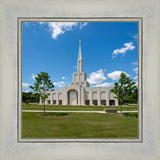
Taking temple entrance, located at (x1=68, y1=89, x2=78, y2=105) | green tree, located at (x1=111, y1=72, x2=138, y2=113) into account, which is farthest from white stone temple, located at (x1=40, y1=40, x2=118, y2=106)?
green tree, located at (x1=111, y1=72, x2=138, y2=113)

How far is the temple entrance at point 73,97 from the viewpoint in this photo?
119ft

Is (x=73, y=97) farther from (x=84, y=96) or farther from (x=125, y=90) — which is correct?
(x=125, y=90)

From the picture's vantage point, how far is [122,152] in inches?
157

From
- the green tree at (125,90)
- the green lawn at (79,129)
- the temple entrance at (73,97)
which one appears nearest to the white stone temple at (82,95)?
the temple entrance at (73,97)

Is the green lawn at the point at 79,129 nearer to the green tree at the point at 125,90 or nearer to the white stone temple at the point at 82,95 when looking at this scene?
the green tree at the point at 125,90

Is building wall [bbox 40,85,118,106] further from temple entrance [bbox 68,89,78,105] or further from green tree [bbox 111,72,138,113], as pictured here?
green tree [bbox 111,72,138,113]

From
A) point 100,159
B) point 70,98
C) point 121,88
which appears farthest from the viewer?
point 70,98

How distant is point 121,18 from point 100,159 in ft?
16.7

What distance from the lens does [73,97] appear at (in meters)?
36.7

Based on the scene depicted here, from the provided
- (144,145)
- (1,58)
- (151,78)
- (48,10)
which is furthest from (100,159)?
(48,10)

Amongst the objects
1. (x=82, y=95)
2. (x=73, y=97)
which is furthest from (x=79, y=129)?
(x=73, y=97)

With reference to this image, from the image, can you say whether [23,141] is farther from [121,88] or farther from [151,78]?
[121,88]

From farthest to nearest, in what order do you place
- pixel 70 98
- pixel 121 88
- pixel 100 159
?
1. pixel 70 98
2. pixel 121 88
3. pixel 100 159

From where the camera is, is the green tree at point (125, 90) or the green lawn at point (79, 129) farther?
the green tree at point (125, 90)
